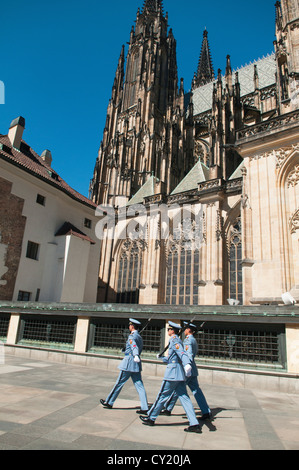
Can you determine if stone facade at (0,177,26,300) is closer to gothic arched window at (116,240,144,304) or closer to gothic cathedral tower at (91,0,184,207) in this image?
gothic arched window at (116,240,144,304)

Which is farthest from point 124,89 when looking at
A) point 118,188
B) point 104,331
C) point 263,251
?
point 104,331

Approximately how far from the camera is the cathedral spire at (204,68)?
60.4 meters

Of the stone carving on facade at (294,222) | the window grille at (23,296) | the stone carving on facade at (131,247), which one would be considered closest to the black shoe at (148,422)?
the stone carving on facade at (294,222)

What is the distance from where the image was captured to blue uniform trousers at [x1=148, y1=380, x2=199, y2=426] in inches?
155

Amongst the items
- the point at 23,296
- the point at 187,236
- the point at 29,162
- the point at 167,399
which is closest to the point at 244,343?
the point at 167,399

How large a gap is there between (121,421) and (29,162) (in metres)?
18.5

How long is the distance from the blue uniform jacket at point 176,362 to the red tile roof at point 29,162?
51.0 feet

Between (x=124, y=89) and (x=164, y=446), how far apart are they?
4656cm

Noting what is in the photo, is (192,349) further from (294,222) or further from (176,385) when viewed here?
(294,222)

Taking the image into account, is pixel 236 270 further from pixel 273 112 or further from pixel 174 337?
pixel 273 112

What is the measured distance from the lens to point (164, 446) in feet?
10.6

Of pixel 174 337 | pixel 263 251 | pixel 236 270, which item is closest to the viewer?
pixel 174 337

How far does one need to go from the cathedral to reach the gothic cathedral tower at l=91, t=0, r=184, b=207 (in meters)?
0.16

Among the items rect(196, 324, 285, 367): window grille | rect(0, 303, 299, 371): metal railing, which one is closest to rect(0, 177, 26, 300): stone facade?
rect(0, 303, 299, 371): metal railing
